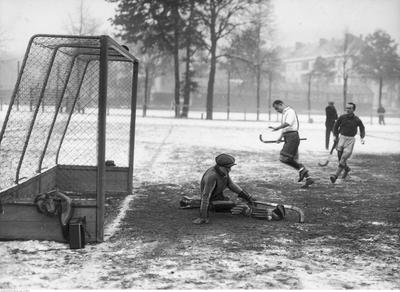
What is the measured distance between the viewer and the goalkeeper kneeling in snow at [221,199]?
6.68 m

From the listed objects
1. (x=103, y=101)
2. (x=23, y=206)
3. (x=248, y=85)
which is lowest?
(x=23, y=206)

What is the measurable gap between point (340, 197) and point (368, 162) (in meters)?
6.01

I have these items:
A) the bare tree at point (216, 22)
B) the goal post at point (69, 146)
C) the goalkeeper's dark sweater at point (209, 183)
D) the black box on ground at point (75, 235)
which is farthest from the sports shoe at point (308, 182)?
the bare tree at point (216, 22)

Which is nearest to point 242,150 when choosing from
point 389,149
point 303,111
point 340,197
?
point 389,149

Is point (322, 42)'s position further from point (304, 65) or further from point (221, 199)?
point (221, 199)

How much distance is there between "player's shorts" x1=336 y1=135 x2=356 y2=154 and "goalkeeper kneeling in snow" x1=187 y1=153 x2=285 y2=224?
470cm

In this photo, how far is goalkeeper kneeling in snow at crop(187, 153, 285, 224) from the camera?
263 inches

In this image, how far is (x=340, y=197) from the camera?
8.99m

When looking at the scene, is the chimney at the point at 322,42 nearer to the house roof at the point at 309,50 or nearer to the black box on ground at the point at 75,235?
the house roof at the point at 309,50

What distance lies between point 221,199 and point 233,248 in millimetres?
1879

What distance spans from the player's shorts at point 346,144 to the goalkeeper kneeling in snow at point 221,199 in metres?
4.70

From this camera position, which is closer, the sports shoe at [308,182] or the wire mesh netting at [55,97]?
the wire mesh netting at [55,97]

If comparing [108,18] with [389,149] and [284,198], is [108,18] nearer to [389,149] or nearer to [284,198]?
[389,149]

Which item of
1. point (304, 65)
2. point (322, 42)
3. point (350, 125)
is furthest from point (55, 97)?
point (304, 65)
